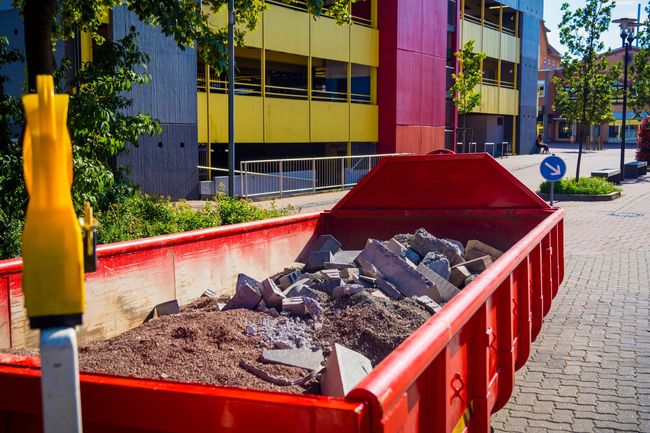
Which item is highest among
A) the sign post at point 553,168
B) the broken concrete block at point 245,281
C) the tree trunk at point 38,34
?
the tree trunk at point 38,34

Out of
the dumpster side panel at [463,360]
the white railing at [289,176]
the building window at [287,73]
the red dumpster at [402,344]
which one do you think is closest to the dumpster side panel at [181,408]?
the red dumpster at [402,344]

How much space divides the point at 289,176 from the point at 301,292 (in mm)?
18210

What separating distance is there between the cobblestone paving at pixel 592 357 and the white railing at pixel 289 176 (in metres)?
11.5

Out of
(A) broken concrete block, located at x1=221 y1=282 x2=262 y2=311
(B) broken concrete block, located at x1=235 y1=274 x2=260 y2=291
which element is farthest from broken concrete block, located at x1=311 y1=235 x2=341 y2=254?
(A) broken concrete block, located at x1=221 y1=282 x2=262 y2=311

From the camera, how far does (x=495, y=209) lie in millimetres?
7641

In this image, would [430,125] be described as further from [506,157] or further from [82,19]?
[82,19]

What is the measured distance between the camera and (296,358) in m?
3.67

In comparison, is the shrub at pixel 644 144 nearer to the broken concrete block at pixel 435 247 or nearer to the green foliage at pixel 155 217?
the green foliage at pixel 155 217

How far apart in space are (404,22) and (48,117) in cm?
3092

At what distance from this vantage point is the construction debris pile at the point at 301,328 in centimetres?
345

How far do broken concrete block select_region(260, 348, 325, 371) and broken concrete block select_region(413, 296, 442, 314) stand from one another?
1.27 metres

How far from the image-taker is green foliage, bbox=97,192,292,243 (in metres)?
8.80

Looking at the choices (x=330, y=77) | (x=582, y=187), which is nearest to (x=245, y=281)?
(x=582, y=187)

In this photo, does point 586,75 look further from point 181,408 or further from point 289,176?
point 181,408
